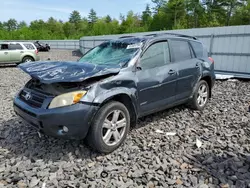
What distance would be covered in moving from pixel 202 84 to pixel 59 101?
3433 mm

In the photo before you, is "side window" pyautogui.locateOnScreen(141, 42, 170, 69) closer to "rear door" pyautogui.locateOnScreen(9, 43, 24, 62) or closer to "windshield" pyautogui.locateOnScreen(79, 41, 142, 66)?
"windshield" pyautogui.locateOnScreen(79, 41, 142, 66)

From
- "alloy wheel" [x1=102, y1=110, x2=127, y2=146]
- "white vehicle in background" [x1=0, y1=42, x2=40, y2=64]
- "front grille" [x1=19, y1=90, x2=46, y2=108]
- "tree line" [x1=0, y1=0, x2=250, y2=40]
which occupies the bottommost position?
"alloy wheel" [x1=102, y1=110, x2=127, y2=146]

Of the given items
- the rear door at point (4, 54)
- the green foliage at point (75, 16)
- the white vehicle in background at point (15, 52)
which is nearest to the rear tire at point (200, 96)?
the white vehicle in background at point (15, 52)

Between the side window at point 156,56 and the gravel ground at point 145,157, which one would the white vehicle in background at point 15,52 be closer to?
the gravel ground at point 145,157

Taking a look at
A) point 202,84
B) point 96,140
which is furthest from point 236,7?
point 96,140

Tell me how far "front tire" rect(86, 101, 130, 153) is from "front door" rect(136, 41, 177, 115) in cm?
42

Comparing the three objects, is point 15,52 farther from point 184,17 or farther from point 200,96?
point 184,17

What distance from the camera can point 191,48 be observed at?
4.99 m

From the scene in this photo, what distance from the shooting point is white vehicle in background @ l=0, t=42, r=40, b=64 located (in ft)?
45.1

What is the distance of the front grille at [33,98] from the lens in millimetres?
3186

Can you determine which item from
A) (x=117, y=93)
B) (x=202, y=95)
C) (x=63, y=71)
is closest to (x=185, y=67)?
(x=202, y=95)

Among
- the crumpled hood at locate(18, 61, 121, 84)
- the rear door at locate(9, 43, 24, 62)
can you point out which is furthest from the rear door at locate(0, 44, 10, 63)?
the crumpled hood at locate(18, 61, 121, 84)

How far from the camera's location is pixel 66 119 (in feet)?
9.72

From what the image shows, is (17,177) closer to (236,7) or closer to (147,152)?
(147,152)
